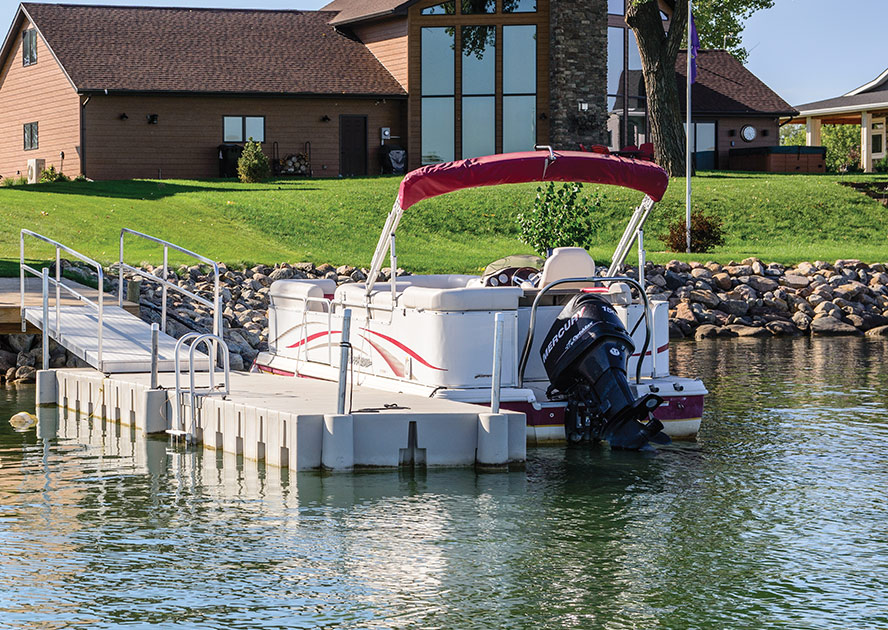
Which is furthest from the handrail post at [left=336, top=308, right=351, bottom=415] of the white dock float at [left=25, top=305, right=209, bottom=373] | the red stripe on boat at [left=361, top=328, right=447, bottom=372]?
the white dock float at [left=25, top=305, right=209, bottom=373]

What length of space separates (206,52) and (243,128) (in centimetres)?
338

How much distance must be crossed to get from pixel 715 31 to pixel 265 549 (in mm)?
61598

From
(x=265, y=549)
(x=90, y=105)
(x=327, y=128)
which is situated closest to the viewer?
(x=265, y=549)

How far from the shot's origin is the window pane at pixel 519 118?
44.5 m

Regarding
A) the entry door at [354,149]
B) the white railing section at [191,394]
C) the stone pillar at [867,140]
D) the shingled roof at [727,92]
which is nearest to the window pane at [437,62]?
the entry door at [354,149]

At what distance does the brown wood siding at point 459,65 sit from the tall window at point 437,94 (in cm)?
17

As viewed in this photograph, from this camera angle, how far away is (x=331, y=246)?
3244 centimetres

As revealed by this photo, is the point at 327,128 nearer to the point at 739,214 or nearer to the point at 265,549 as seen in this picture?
the point at 739,214

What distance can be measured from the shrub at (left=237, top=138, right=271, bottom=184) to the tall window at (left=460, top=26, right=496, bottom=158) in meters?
6.91

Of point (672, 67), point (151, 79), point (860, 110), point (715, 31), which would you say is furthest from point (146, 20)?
point (715, 31)

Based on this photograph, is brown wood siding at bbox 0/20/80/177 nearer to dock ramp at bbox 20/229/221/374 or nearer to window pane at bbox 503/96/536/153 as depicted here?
window pane at bbox 503/96/536/153

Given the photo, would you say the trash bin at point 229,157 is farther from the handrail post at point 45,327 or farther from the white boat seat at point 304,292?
the white boat seat at point 304,292

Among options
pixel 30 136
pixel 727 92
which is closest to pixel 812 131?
pixel 727 92

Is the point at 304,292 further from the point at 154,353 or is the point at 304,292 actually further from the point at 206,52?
the point at 206,52
